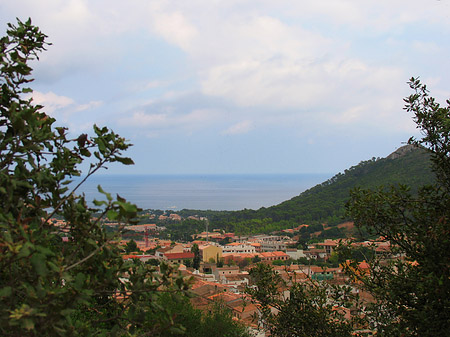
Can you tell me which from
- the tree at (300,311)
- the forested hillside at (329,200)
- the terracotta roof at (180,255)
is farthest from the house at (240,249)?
the tree at (300,311)

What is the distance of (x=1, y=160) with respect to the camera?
212cm

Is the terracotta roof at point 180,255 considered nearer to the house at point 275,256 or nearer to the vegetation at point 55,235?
the house at point 275,256

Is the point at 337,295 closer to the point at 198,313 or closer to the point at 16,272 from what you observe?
the point at 16,272

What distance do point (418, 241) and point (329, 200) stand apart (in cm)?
6352

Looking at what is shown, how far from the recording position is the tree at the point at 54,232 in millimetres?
1689

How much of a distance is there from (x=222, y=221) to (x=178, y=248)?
32.5 m

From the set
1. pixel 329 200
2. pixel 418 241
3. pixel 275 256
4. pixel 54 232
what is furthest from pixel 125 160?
pixel 329 200

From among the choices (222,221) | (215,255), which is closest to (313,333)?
(215,255)

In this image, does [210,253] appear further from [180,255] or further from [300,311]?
[300,311]

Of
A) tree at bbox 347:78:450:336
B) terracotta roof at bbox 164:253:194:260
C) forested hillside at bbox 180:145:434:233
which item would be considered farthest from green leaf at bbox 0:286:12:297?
forested hillside at bbox 180:145:434:233

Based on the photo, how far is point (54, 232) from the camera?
2.01 meters

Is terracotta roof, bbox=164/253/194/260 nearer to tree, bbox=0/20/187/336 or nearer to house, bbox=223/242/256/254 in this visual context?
house, bbox=223/242/256/254

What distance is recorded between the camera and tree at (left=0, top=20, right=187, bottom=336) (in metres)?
1.69

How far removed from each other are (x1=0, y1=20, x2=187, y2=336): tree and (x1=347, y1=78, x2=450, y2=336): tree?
225 centimetres
